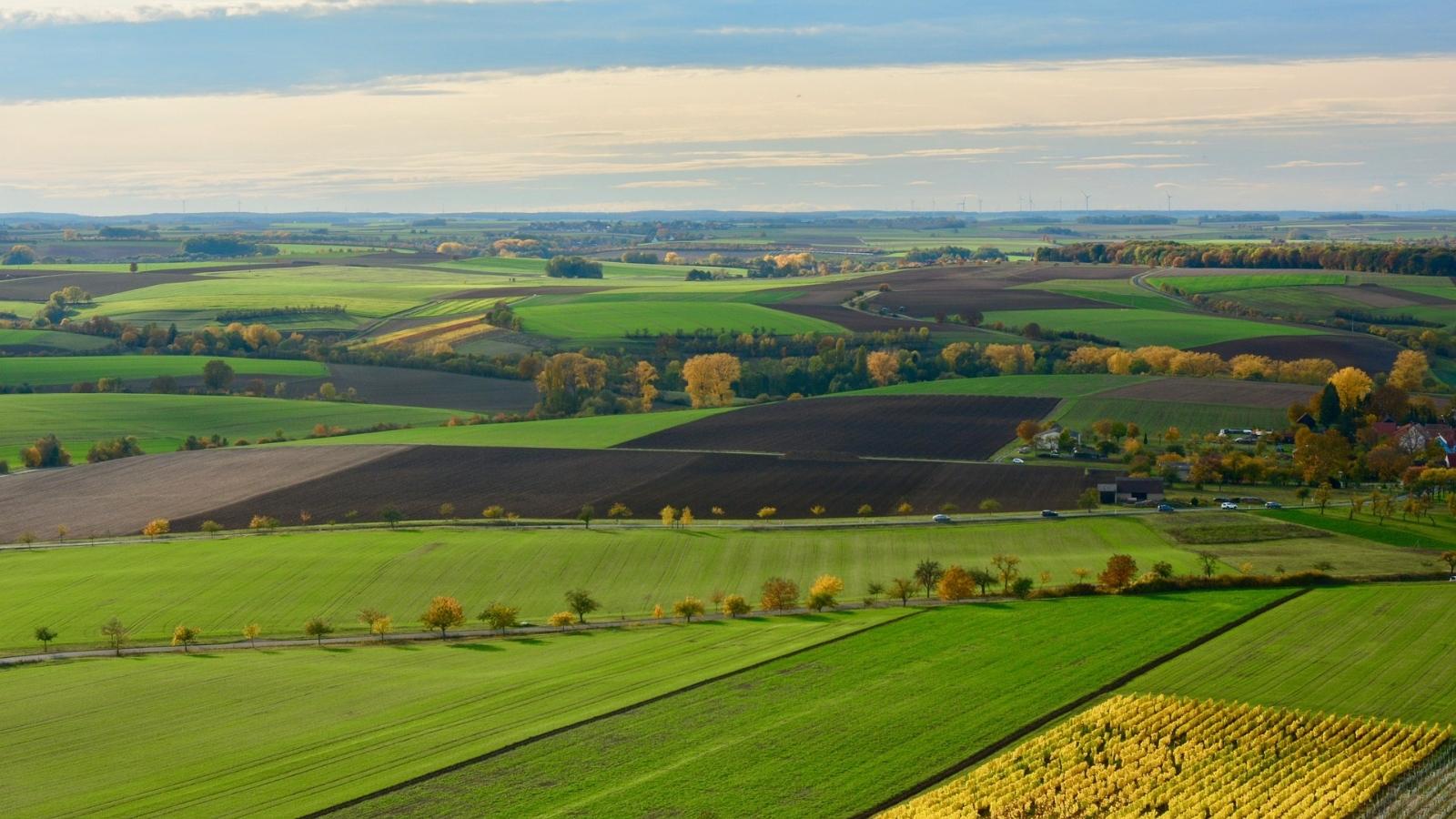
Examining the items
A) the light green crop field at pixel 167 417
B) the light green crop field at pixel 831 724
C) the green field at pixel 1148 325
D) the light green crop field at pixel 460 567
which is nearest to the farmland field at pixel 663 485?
the light green crop field at pixel 460 567

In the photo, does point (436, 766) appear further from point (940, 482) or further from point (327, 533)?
point (940, 482)

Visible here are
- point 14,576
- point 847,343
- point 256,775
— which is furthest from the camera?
point 847,343

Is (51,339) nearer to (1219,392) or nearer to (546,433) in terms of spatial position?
(546,433)

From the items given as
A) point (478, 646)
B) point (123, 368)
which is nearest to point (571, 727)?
point (478, 646)

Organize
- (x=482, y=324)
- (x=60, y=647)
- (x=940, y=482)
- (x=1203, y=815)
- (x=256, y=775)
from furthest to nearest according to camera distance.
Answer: (x=482, y=324) → (x=940, y=482) → (x=60, y=647) → (x=256, y=775) → (x=1203, y=815)

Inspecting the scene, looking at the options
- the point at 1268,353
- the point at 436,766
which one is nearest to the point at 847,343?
the point at 1268,353

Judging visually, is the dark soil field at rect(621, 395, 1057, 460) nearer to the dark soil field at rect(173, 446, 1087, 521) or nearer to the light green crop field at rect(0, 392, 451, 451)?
the dark soil field at rect(173, 446, 1087, 521)
